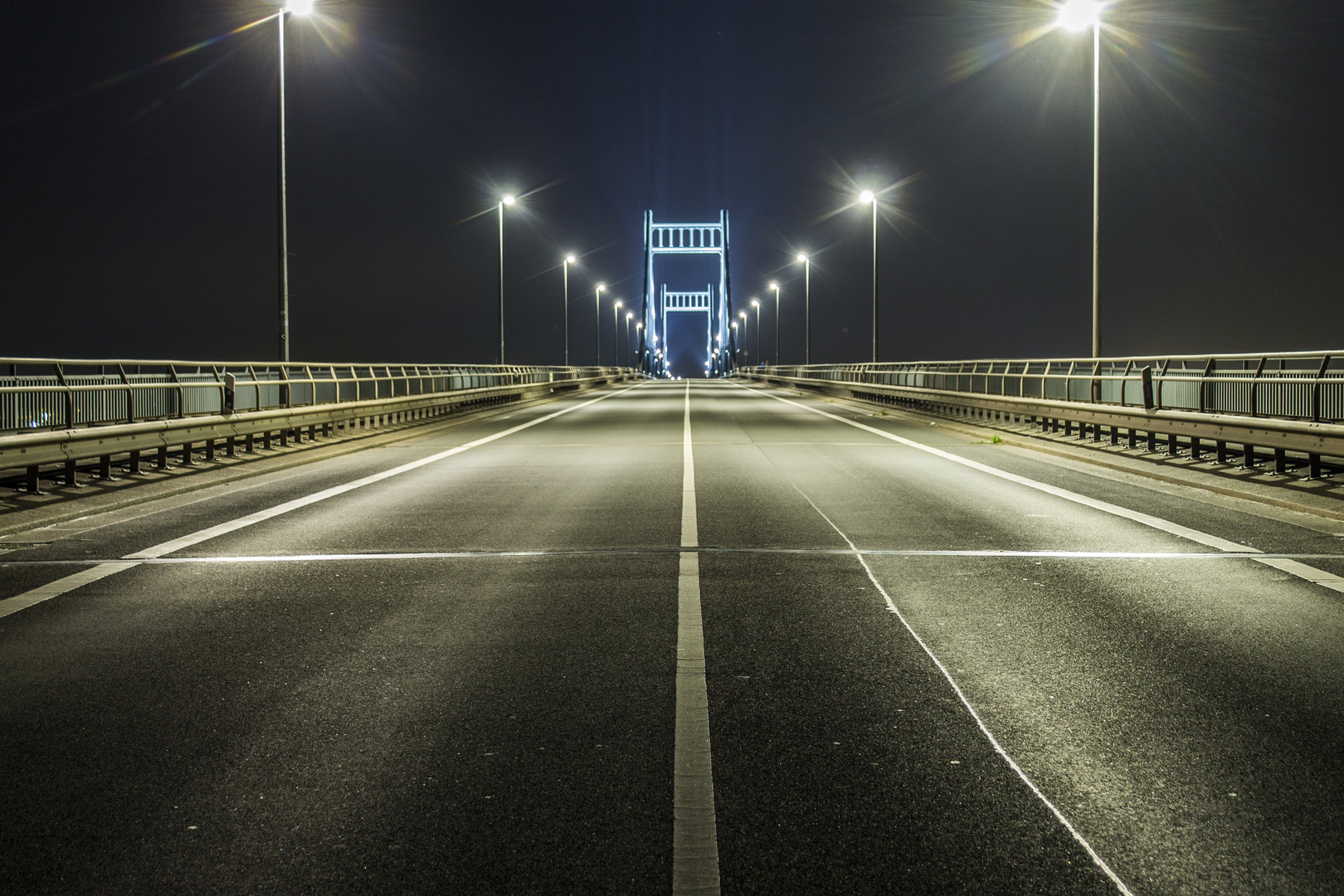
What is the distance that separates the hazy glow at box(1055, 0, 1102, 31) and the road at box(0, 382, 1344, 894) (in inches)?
541

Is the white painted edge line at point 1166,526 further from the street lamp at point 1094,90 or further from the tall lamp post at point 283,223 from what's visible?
the tall lamp post at point 283,223

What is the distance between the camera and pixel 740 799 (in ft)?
12.1

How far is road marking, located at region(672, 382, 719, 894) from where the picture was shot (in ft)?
10.5

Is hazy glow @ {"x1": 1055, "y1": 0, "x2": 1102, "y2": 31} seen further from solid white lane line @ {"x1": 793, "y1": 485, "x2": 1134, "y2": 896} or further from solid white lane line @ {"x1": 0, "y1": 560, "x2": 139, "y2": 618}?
solid white lane line @ {"x1": 0, "y1": 560, "x2": 139, "y2": 618}

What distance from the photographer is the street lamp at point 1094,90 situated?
67.3 ft

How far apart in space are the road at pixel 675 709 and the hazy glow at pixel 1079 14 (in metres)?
13.7

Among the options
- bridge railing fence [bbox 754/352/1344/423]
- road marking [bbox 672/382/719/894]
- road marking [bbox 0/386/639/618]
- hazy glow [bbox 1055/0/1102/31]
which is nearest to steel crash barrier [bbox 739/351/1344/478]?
bridge railing fence [bbox 754/352/1344/423]

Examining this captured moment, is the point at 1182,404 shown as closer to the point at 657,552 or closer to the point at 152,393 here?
the point at 657,552

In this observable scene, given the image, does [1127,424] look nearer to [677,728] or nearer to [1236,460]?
[1236,460]

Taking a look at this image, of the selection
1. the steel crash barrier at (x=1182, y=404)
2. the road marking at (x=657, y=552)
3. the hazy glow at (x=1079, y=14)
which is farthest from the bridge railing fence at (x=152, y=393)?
the hazy glow at (x=1079, y=14)

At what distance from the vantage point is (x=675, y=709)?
4.71m

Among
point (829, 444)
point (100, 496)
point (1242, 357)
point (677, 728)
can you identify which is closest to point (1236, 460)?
point (1242, 357)

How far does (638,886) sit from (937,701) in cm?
209

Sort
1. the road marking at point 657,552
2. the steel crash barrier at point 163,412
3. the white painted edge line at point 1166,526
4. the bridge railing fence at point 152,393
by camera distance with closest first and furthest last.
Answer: the white painted edge line at point 1166,526 → the road marking at point 657,552 → the steel crash barrier at point 163,412 → the bridge railing fence at point 152,393
